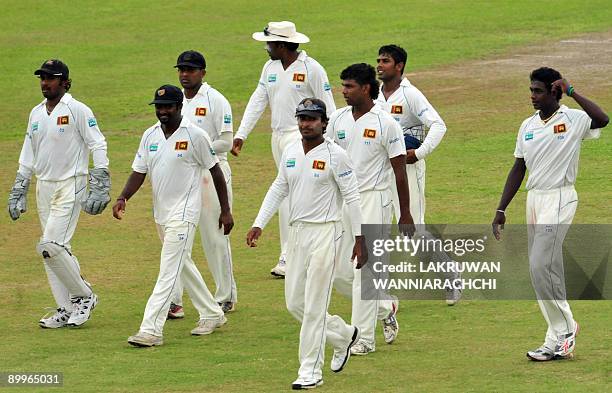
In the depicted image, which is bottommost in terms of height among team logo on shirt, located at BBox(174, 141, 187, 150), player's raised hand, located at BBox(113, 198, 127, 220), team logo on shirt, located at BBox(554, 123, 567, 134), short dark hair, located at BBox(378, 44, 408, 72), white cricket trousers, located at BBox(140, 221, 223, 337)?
white cricket trousers, located at BBox(140, 221, 223, 337)

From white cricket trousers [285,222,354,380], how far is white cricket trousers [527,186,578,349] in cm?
174

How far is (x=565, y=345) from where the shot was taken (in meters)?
12.3

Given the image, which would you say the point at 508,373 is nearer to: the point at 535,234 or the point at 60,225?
the point at 535,234

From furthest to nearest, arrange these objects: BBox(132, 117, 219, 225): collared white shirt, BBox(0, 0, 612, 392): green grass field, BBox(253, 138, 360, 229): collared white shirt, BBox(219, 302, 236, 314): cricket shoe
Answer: BBox(219, 302, 236, 314): cricket shoe → BBox(132, 117, 219, 225): collared white shirt → BBox(0, 0, 612, 392): green grass field → BBox(253, 138, 360, 229): collared white shirt

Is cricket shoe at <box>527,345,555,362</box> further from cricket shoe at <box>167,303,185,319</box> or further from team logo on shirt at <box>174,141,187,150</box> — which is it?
cricket shoe at <box>167,303,185,319</box>

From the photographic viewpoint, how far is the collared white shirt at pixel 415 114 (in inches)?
573

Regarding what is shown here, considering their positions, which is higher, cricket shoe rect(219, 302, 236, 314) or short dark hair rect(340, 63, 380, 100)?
short dark hair rect(340, 63, 380, 100)

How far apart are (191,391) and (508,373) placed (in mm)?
2532

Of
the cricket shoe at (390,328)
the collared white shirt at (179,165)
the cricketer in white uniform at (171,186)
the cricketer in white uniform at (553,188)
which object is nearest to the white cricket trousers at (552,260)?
the cricketer in white uniform at (553,188)

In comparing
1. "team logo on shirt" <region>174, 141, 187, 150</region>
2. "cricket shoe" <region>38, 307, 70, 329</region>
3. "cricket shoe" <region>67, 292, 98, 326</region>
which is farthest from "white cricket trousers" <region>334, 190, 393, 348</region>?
"cricket shoe" <region>38, 307, 70, 329</region>

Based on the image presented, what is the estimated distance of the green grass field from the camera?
1247cm

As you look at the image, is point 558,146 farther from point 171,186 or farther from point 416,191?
point 171,186

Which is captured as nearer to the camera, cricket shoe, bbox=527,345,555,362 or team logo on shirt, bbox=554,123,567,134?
cricket shoe, bbox=527,345,555,362

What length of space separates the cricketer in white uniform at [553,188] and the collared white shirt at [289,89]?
3.82 metres
